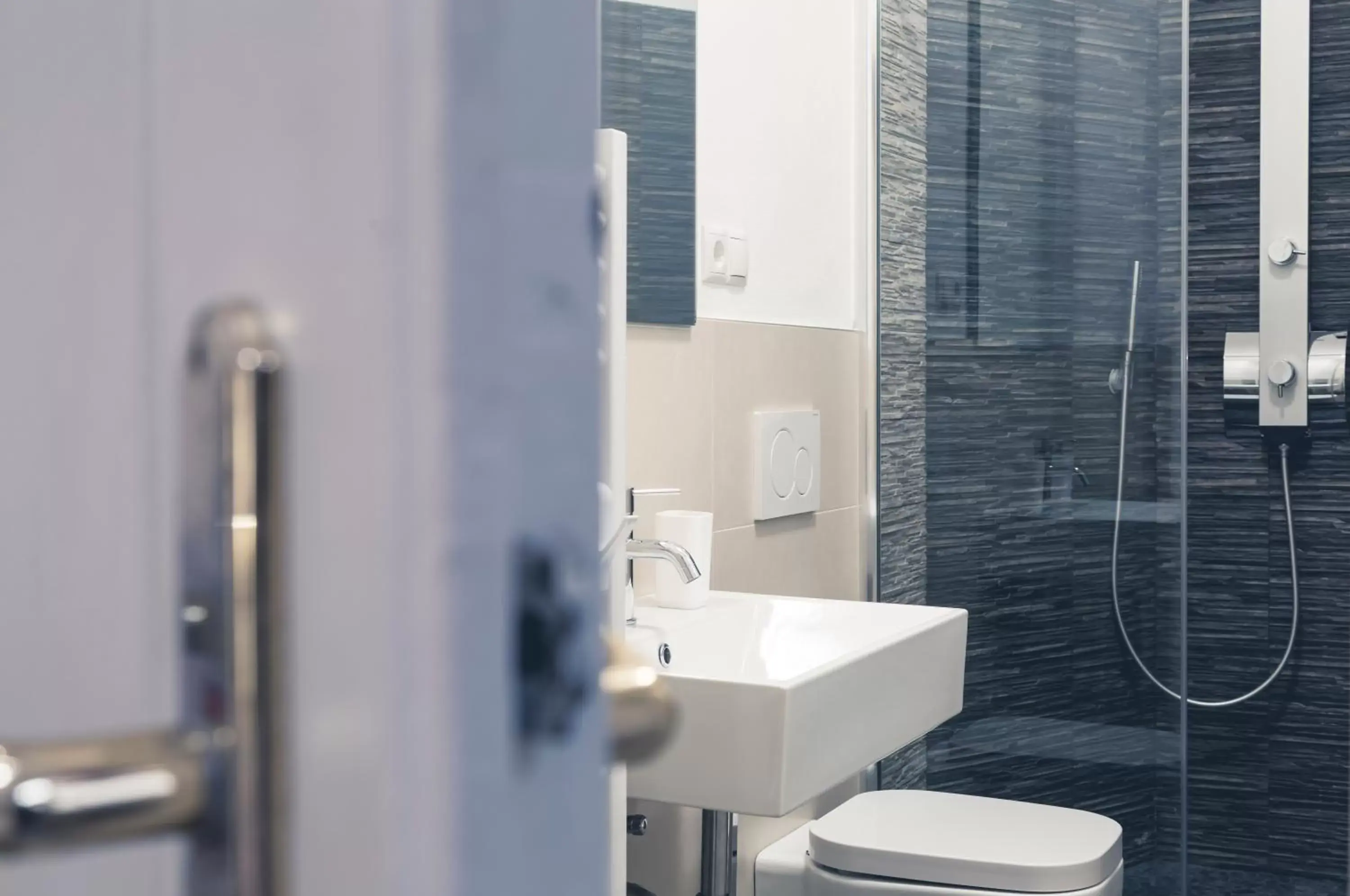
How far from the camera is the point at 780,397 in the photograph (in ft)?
7.02

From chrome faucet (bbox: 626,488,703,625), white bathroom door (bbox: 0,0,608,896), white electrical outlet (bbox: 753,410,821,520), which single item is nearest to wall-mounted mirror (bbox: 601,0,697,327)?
white electrical outlet (bbox: 753,410,821,520)

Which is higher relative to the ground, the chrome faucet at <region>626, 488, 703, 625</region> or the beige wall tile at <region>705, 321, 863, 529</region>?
the beige wall tile at <region>705, 321, 863, 529</region>

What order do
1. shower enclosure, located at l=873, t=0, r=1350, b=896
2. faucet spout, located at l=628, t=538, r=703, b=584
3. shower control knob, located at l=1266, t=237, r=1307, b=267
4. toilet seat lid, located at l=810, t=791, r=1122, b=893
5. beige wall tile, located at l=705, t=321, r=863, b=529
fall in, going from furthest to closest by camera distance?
shower control knob, located at l=1266, t=237, r=1307, b=267
shower enclosure, located at l=873, t=0, r=1350, b=896
beige wall tile, located at l=705, t=321, r=863, b=529
toilet seat lid, located at l=810, t=791, r=1122, b=893
faucet spout, located at l=628, t=538, r=703, b=584

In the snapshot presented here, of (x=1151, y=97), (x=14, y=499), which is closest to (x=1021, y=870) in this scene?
(x=1151, y=97)

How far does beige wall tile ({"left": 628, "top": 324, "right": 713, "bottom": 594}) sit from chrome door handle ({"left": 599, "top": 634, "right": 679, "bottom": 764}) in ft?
4.87

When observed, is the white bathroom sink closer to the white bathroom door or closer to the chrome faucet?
the chrome faucet

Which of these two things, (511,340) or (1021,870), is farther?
(1021,870)

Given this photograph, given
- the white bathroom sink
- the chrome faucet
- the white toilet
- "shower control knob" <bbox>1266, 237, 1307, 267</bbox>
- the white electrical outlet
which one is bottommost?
the white toilet

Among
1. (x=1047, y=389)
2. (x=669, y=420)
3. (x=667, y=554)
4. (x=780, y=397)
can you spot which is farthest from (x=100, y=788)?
(x=1047, y=389)

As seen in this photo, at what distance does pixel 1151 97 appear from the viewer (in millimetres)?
2170

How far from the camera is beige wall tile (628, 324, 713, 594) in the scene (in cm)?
179

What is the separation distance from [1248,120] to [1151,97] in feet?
2.67

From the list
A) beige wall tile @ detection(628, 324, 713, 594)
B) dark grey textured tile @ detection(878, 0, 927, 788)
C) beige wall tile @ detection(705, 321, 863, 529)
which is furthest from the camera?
dark grey textured tile @ detection(878, 0, 927, 788)

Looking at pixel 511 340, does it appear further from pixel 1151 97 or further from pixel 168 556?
pixel 1151 97
